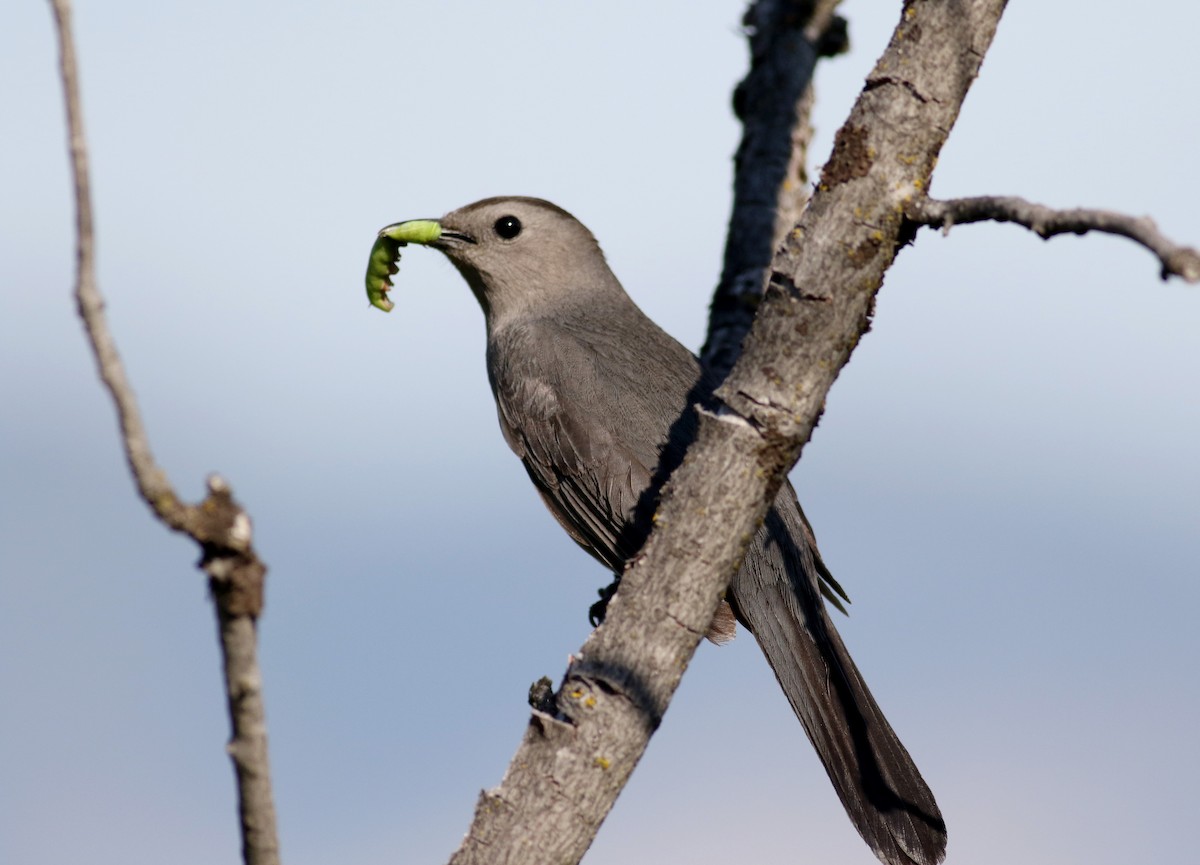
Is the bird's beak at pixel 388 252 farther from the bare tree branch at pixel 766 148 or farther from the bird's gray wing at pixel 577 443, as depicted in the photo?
the bare tree branch at pixel 766 148

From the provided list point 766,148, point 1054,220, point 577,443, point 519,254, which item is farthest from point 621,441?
point 1054,220

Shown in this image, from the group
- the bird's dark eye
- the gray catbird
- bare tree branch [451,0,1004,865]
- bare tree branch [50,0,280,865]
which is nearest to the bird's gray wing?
the gray catbird

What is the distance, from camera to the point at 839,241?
11.7 feet

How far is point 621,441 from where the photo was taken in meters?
5.34

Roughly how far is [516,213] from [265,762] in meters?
4.77

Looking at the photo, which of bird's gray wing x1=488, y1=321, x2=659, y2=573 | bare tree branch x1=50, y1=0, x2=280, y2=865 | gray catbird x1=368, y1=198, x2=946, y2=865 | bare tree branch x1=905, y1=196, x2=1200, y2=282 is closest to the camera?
bare tree branch x1=50, y1=0, x2=280, y2=865

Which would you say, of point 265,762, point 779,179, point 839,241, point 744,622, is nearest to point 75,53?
point 265,762

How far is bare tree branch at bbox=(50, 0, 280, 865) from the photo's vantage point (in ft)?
6.79

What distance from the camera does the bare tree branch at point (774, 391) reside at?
3557 mm

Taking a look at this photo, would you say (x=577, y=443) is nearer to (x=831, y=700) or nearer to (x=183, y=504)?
(x=831, y=700)

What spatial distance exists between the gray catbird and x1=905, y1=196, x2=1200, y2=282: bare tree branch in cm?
108

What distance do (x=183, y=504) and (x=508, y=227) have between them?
15.6ft

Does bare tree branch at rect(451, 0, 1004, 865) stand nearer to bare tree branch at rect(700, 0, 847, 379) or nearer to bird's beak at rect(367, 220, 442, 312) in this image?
bare tree branch at rect(700, 0, 847, 379)

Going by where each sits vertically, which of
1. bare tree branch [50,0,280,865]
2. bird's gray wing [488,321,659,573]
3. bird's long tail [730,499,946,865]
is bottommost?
bare tree branch [50,0,280,865]
